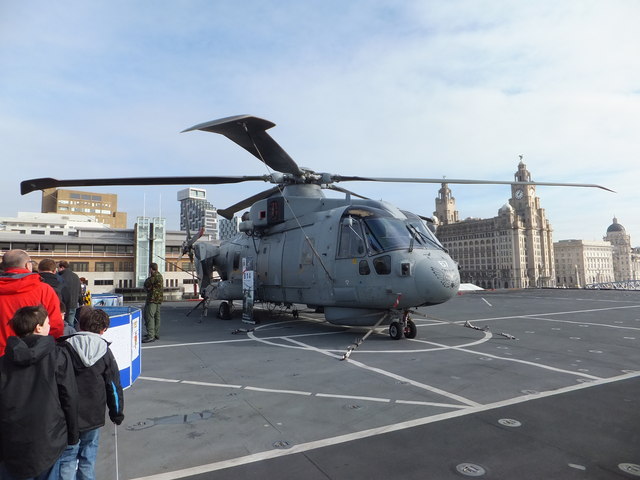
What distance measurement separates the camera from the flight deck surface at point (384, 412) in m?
3.80

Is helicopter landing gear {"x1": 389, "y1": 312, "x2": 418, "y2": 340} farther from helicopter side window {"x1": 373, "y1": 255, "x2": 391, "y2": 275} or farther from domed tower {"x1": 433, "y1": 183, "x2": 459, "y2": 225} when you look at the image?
domed tower {"x1": 433, "y1": 183, "x2": 459, "y2": 225}

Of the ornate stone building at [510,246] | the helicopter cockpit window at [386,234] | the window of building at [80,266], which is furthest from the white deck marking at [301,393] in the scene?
the ornate stone building at [510,246]

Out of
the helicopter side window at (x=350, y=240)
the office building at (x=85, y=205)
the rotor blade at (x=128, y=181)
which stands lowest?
the helicopter side window at (x=350, y=240)

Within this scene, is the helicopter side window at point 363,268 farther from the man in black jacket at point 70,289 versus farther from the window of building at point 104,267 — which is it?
the window of building at point 104,267

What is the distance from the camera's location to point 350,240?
11469mm

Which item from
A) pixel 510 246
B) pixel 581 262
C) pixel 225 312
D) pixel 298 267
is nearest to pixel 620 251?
pixel 581 262

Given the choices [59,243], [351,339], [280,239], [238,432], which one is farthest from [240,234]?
[59,243]

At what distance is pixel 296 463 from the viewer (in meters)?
3.85

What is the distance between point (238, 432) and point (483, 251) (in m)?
162

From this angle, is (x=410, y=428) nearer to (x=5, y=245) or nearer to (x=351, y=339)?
(x=351, y=339)

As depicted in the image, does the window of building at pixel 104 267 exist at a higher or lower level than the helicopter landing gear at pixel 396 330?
higher

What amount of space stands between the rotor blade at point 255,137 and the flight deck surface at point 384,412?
559cm

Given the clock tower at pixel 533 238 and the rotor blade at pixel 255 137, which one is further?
the clock tower at pixel 533 238

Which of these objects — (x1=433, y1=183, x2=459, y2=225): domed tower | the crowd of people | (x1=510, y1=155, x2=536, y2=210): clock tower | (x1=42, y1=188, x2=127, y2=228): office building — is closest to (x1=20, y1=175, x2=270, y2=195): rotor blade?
the crowd of people
